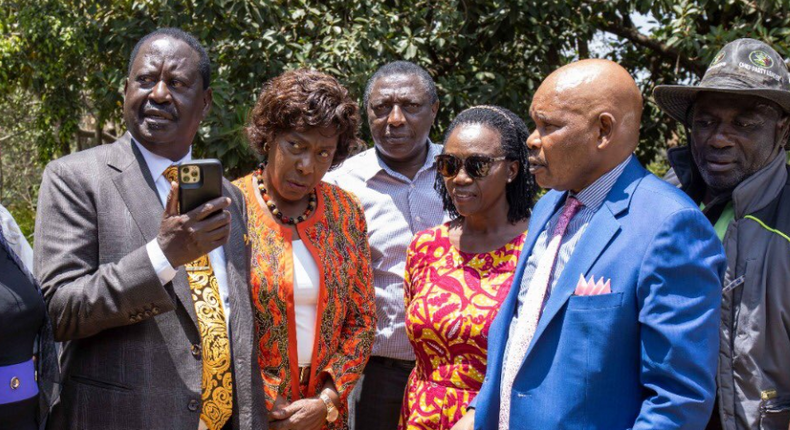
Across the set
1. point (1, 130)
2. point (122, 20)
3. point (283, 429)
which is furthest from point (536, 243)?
point (1, 130)

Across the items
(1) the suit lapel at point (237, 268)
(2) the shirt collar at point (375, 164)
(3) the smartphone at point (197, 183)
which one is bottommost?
(1) the suit lapel at point (237, 268)

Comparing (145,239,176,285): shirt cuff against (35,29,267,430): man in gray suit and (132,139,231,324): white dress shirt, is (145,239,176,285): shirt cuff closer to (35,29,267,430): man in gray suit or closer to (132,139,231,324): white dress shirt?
(35,29,267,430): man in gray suit

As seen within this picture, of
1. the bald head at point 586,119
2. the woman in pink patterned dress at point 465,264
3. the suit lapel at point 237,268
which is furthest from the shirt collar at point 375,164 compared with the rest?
the bald head at point 586,119

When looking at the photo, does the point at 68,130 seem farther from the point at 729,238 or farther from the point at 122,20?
the point at 729,238

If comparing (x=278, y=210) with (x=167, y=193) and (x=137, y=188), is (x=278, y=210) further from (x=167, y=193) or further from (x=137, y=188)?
(x=137, y=188)

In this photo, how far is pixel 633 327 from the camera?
228 cm

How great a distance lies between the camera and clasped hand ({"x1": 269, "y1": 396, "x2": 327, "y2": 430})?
124 inches

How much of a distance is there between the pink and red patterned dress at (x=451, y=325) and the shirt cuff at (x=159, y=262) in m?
1.13

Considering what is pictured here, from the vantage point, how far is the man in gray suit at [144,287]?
2.55 m

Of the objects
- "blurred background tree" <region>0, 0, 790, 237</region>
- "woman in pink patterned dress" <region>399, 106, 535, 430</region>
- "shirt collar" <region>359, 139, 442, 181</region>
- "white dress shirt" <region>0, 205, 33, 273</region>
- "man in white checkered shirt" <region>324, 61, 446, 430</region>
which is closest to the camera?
"white dress shirt" <region>0, 205, 33, 273</region>

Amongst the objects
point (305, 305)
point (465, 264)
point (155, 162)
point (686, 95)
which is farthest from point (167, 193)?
point (686, 95)

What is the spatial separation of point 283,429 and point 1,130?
1325cm

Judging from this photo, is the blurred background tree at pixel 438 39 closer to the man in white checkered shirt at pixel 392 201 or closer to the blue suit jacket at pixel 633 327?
the man in white checkered shirt at pixel 392 201

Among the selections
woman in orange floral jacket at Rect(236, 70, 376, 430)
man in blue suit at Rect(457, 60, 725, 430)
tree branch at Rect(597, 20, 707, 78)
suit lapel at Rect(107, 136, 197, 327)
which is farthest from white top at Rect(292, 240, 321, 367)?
tree branch at Rect(597, 20, 707, 78)
